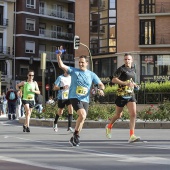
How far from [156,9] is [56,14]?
23692 mm

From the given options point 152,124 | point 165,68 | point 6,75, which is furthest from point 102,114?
point 6,75

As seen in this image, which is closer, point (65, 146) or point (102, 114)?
point (65, 146)

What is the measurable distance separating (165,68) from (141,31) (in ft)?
14.8

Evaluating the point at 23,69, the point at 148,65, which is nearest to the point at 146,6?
the point at 148,65

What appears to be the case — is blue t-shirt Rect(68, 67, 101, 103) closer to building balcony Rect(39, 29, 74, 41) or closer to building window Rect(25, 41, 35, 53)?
building window Rect(25, 41, 35, 53)

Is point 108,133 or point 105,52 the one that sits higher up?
point 105,52

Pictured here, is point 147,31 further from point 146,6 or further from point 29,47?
point 29,47

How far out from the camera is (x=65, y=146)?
368 inches

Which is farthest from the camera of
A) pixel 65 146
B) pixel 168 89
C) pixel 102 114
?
pixel 168 89

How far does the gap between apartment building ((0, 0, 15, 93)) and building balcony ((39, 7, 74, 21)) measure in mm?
4933

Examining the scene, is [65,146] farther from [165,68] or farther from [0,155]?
[165,68]

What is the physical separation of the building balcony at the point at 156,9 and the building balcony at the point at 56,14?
21.6m

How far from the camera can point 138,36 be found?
4631 centimetres

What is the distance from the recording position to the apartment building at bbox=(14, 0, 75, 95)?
203 ft
